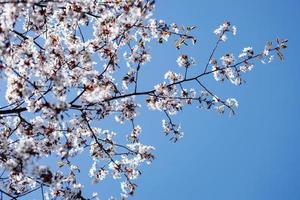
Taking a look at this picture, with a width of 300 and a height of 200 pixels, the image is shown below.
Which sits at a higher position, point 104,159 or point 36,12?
point 36,12

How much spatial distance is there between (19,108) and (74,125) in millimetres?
1844

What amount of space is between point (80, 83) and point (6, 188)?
2.96m

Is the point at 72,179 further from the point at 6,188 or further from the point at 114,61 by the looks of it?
the point at 114,61

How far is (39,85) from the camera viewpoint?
7.15 meters

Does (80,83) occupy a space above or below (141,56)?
below

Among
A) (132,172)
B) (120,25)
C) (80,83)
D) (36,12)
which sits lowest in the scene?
(132,172)

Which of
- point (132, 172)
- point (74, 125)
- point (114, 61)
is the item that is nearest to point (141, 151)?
point (132, 172)

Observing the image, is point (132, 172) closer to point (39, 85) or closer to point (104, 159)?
point (104, 159)

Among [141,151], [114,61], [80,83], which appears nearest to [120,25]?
[114,61]

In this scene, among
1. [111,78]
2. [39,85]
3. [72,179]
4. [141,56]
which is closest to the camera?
[39,85]

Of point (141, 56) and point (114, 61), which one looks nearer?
point (114, 61)

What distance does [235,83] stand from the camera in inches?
381

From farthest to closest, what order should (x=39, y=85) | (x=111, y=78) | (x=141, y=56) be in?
(x=141, y=56)
(x=111, y=78)
(x=39, y=85)

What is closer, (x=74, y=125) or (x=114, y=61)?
(x=114, y=61)
